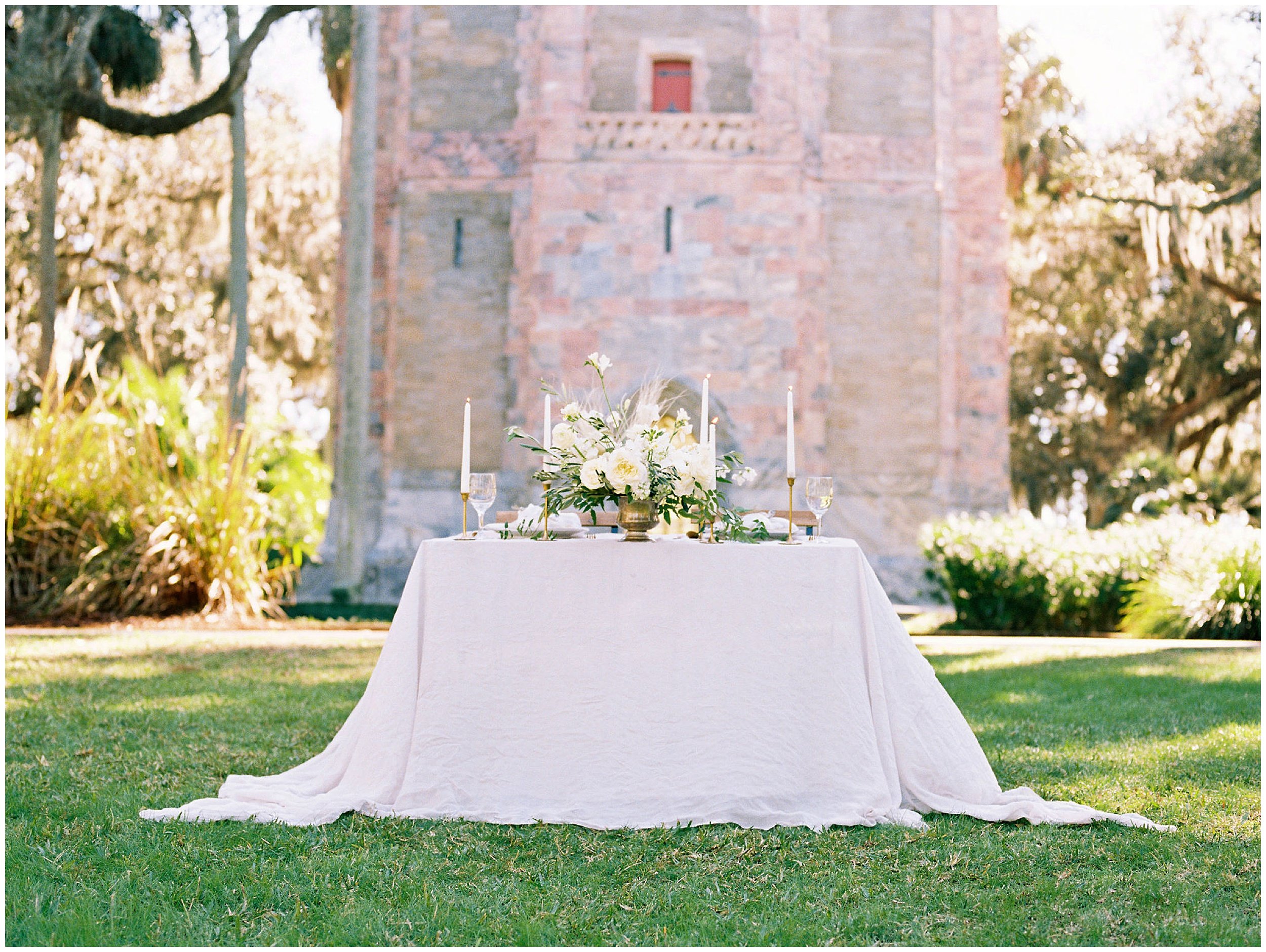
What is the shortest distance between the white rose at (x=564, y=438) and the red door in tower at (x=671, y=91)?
12940 mm

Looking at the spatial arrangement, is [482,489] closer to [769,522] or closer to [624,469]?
[624,469]

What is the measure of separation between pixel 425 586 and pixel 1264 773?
333 centimetres

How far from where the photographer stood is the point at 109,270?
21094 mm

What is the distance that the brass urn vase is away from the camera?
4.23m

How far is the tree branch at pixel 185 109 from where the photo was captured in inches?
606

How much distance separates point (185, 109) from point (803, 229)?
8.98 metres

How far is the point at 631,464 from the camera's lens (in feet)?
13.3

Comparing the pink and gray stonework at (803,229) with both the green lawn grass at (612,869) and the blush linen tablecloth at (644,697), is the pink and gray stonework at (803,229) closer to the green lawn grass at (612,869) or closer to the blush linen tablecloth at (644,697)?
the green lawn grass at (612,869)

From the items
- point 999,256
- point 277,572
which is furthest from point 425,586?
point 999,256

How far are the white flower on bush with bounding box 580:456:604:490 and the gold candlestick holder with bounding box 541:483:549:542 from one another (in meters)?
0.24

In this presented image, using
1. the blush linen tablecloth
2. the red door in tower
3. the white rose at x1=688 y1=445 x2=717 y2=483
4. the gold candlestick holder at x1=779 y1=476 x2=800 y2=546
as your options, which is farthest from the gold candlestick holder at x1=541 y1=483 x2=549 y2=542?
the red door in tower

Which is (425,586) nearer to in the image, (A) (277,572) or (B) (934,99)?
(A) (277,572)

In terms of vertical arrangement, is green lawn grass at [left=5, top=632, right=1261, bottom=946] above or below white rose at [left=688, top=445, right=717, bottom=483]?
below

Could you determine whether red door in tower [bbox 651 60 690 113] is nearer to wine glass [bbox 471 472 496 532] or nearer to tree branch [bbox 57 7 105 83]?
tree branch [bbox 57 7 105 83]
